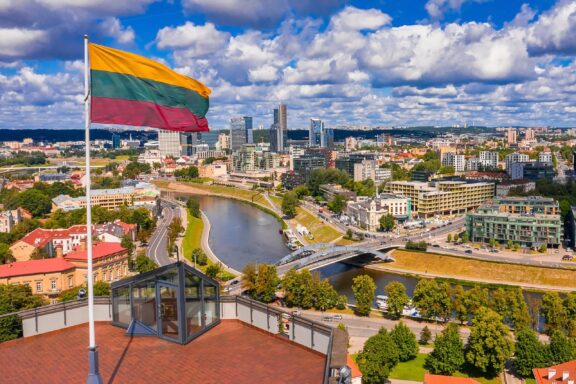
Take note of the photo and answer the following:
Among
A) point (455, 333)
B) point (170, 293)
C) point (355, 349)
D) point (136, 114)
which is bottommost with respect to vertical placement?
point (355, 349)

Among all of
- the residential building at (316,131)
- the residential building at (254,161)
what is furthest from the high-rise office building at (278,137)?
the residential building at (254,161)

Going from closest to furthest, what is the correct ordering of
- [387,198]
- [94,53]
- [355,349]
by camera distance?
[94,53]
[355,349]
[387,198]

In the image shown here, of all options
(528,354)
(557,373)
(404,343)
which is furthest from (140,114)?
(528,354)

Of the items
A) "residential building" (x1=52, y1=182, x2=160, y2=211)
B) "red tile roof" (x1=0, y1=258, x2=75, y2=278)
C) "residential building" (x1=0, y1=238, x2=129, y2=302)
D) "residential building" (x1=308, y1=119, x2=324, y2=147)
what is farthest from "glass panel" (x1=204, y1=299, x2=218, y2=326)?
"residential building" (x1=308, y1=119, x2=324, y2=147)

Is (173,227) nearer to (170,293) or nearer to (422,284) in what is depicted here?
(422,284)

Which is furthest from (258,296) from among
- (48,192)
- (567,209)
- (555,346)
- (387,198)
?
(48,192)

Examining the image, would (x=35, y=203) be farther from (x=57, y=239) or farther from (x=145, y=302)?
(x=145, y=302)

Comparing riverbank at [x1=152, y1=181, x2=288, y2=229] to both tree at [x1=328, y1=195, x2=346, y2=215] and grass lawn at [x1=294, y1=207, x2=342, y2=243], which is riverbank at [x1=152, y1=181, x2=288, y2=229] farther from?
tree at [x1=328, y1=195, x2=346, y2=215]
